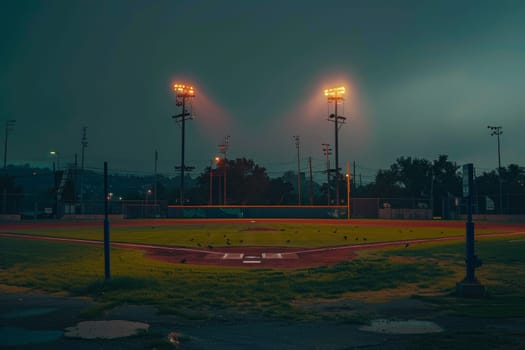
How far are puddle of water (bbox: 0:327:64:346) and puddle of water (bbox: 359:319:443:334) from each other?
4566 mm

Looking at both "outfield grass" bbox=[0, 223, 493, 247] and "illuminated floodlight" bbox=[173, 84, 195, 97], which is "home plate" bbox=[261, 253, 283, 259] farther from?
"illuminated floodlight" bbox=[173, 84, 195, 97]

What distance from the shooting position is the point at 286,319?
8180 mm

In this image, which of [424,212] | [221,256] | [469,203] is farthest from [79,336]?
[424,212]

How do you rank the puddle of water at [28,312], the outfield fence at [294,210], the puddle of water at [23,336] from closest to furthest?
the puddle of water at [23,336]
the puddle of water at [28,312]
the outfield fence at [294,210]

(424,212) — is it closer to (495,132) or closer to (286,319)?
(495,132)

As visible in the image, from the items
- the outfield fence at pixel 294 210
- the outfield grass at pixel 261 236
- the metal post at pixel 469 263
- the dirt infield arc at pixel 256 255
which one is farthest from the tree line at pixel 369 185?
the metal post at pixel 469 263

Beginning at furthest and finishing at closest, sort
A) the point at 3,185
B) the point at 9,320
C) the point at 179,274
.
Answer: the point at 3,185 < the point at 179,274 < the point at 9,320

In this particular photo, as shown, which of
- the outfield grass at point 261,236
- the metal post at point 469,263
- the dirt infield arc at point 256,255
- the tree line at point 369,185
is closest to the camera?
the metal post at point 469,263

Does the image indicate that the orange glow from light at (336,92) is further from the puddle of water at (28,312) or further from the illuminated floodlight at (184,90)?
the puddle of water at (28,312)

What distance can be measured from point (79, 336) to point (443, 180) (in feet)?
320

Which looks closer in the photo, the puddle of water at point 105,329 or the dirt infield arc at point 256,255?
the puddle of water at point 105,329

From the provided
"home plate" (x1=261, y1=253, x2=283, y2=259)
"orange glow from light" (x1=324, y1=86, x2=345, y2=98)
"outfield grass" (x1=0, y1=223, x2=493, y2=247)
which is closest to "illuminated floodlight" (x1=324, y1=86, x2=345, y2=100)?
"orange glow from light" (x1=324, y1=86, x2=345, y2=98)

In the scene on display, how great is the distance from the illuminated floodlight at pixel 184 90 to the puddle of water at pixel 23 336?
75.8 m

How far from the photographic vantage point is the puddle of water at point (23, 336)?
21.7 feet
